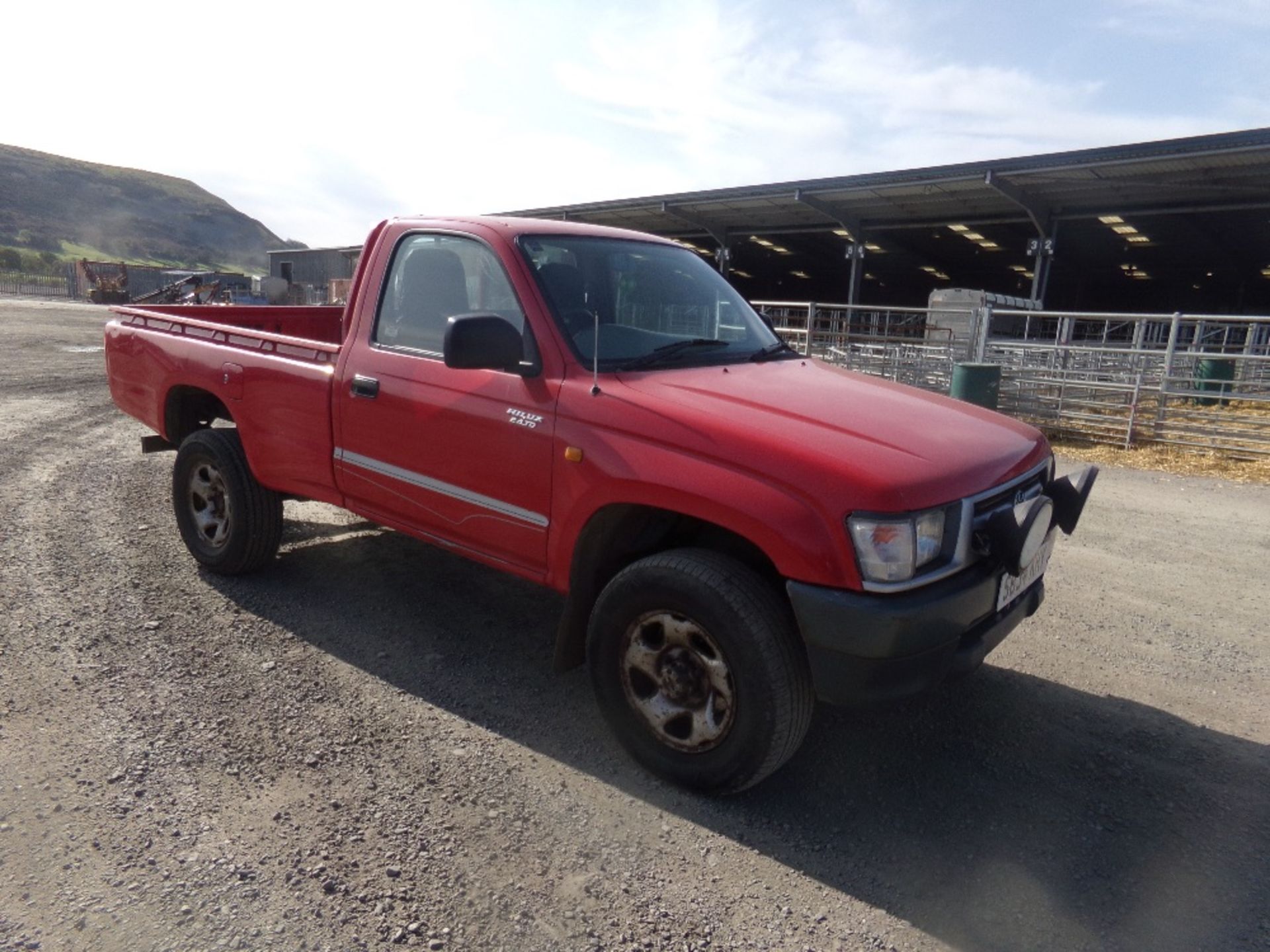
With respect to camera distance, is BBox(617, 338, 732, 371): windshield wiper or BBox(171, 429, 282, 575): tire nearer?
BBox(617, 338, 732, 371): windshield wiper

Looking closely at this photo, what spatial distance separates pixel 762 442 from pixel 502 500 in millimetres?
1177

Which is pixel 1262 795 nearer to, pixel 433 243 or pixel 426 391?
pixel 426 391

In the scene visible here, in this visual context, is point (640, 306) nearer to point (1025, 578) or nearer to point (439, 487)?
point (439, 487)

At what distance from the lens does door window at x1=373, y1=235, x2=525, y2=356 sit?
11.8 ft

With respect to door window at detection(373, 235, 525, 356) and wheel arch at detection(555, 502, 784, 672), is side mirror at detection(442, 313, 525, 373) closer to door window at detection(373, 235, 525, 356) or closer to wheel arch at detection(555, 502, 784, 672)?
door window at detection(373, 235, 525, 356)

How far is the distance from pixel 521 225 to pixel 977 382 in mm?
9495

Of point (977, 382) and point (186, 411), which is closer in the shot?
point (186, 411)

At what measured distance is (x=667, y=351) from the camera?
3.51 metres

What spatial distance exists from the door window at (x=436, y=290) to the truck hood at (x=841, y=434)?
0.79m

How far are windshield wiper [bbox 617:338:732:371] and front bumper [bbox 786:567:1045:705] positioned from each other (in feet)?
3.81

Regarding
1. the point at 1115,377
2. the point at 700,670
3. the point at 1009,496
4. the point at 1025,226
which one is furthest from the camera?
the point at 1025,226

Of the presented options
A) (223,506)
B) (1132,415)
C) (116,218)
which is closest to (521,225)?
(223,506)

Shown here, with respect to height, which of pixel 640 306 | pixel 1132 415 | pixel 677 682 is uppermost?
pixel 640 306

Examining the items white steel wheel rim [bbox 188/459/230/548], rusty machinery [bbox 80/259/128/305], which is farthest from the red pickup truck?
rusty machinery [bbox 80/259/128/305]
